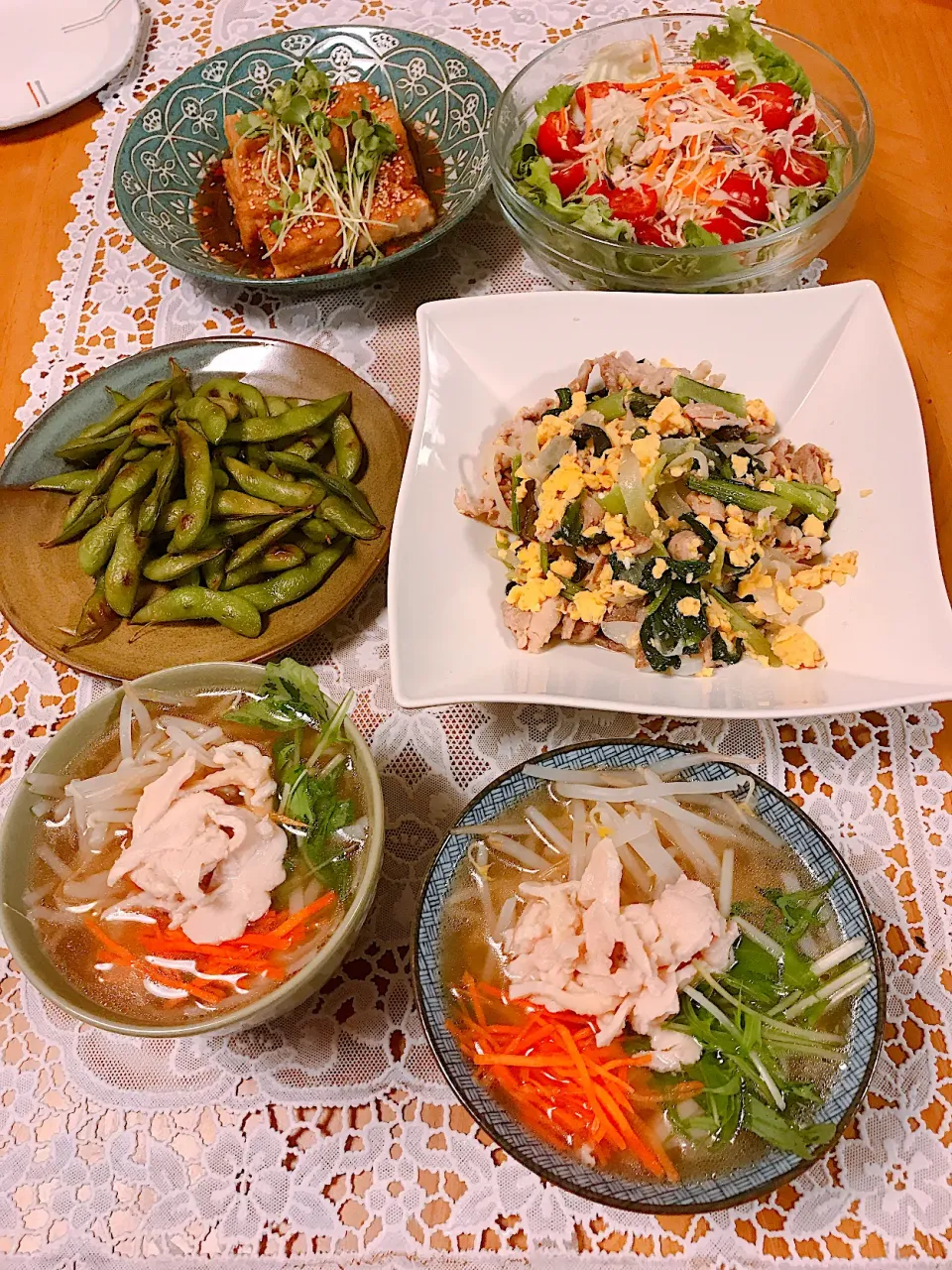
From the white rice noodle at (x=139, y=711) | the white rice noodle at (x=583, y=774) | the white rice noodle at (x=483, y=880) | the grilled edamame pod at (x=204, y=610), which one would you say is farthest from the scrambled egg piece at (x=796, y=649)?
the white rice noodle at (x=139, y=711)

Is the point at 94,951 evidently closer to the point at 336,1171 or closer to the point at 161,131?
the point at 336,1171

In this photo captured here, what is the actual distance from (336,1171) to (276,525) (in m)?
1.03

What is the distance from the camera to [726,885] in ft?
4.13

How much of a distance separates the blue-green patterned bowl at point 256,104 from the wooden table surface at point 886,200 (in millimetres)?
365

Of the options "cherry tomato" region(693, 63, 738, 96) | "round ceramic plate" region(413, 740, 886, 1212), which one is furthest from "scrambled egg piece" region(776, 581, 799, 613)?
"cherry tomato" region(693, 63, 738, 96)

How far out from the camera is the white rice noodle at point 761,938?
3.93ft

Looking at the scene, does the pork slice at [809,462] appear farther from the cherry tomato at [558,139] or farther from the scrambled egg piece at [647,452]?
the cherry tomato at [558,139]

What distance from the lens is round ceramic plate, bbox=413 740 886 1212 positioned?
1.03m

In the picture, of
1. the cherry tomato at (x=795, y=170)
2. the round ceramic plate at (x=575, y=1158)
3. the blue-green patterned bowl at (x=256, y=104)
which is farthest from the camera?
the blue-green patterned bowl at (x=256, y=104)

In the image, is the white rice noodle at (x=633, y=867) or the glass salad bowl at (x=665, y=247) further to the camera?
the glass salad bowl at (x=665, y=247)

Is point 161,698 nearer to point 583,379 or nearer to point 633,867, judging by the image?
point 633,867

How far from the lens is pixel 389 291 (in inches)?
85.8

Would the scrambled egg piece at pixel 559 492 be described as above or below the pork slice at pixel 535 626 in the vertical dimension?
above

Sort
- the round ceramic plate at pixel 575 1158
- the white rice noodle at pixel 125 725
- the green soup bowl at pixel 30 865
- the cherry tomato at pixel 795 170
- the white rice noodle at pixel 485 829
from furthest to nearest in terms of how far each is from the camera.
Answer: the cherry tomato at pixel 795 170 < the white rice noodle at pixel 125 725 < the white rice noodle at pixel 485 829 < the green soup bowl at pixel 30 865 < the round ceramic plate at pixel 575 1158
